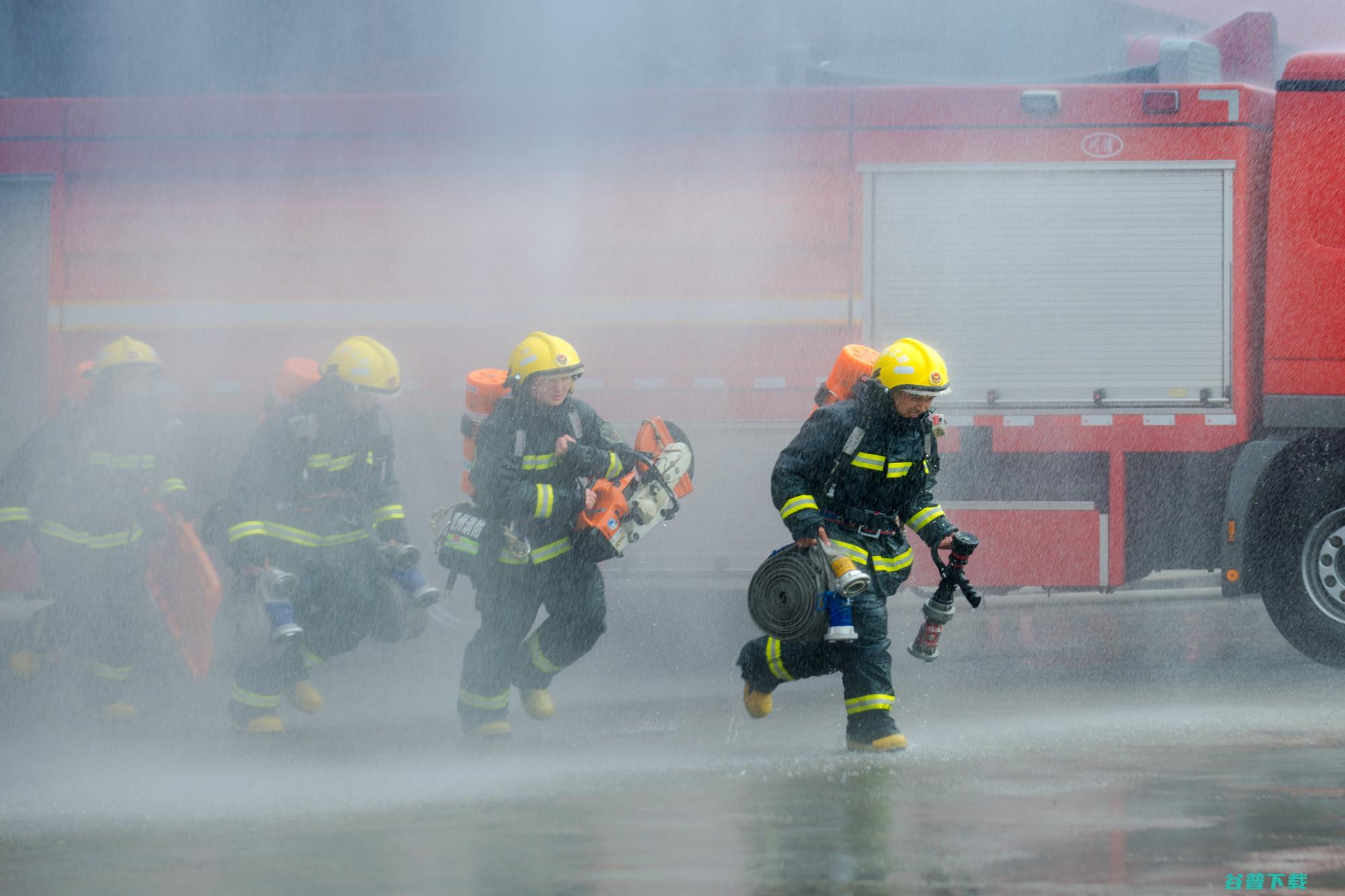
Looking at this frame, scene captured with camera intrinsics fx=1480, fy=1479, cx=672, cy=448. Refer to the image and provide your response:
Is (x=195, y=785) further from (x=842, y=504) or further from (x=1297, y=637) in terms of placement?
(x=1297, y=637)

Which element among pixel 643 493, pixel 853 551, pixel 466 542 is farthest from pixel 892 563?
pixel 466 542

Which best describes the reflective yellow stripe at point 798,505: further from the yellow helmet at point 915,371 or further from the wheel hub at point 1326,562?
the wheel hub at point 1326,562

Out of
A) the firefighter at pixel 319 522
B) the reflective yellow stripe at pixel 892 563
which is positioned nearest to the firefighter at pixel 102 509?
the firefighter at pixel 319 522

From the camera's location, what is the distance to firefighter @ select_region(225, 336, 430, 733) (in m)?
6.09

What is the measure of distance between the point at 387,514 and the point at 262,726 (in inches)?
39.7

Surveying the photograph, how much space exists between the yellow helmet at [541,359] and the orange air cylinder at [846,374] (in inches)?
Answer: 37.6

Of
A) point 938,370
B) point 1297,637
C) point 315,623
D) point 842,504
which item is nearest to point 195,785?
point 315,623

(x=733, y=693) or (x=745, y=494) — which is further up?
(x=745, y=494)

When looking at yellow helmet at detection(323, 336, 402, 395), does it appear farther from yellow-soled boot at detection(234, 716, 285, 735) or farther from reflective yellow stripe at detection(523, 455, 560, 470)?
yellow-soled boot at detection(234, 716, 285, 735)

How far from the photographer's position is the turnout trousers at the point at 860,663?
527 centimetres

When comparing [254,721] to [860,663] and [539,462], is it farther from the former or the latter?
[860,663]

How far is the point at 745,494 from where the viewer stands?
7578mm

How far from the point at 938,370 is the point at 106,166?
16.0 ft

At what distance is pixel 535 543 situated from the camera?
5.78 m
